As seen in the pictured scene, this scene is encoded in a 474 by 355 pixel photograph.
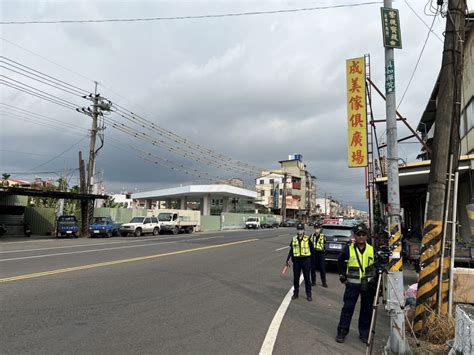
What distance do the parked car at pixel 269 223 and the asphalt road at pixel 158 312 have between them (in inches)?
2092

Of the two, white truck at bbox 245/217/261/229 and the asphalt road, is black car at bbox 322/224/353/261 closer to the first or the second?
the asphalt road

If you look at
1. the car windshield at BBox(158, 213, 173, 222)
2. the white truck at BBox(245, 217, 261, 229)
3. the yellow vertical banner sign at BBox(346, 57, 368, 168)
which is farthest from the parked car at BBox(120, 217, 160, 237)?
the white truck at BBox(245, 217, 261, 229)

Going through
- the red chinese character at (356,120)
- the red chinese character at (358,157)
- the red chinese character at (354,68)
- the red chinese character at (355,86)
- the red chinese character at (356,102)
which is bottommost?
the red chinese character at (358,157)

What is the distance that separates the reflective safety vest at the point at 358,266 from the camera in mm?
5883

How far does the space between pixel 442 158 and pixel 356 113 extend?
12535 mm

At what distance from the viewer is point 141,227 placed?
34469 millimetres

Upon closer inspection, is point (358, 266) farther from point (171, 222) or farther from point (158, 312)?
point (171, 222)

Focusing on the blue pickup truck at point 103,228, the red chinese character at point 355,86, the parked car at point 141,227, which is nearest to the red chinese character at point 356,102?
the red chinese character at point 355,86

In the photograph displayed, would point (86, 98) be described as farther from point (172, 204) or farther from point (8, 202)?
point (172, 204)

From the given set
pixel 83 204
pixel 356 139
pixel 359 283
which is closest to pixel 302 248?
pixel 359 283

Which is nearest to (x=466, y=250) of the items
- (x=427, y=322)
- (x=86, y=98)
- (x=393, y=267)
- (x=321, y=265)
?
(x=321, y=265)


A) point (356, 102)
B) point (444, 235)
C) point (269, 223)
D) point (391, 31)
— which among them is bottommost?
point (269, 223)

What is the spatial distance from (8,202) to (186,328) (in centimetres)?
3440

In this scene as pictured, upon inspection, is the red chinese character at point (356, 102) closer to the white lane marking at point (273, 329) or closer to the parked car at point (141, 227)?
the white lane marking at point (273, 329)
